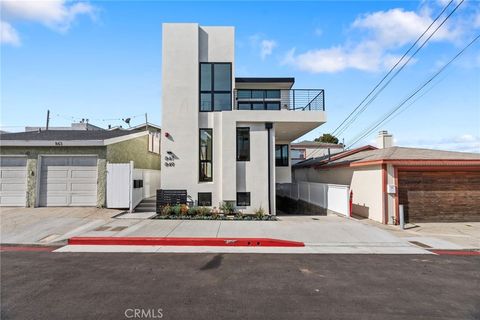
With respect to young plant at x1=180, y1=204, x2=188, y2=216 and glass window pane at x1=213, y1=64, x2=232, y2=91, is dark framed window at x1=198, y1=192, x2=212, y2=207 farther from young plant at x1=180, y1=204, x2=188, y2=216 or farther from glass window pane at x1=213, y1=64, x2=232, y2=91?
glass window pane at x1=213, y1=64, x2=232, y2=91

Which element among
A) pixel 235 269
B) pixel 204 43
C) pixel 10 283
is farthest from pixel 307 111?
pixel 10 283

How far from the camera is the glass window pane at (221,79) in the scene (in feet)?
45.6

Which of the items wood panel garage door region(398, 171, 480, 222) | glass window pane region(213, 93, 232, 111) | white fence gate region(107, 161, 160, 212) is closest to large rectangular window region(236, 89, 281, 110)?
glass window pane region(213, 93, 232, 111)

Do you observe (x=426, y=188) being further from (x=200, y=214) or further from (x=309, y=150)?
(x=309, y=150)

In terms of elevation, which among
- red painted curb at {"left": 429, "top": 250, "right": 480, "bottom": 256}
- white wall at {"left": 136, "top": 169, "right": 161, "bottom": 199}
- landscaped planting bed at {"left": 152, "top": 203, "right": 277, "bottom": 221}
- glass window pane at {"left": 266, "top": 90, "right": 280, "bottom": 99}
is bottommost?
red painted curb at {"left": 429, "top": 250, "right": 480, "bottom": 256}

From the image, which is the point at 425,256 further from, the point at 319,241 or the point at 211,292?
the point at 211,292

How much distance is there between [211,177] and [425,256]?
9.01 m

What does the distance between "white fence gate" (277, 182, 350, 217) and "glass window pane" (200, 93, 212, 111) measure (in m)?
7.37

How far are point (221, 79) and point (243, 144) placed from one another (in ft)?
11.4

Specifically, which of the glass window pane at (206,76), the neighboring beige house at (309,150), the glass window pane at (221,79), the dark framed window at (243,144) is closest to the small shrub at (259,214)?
the dark framed window at (243,144)

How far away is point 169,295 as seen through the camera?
4828mm

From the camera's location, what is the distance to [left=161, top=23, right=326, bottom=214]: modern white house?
520 inches

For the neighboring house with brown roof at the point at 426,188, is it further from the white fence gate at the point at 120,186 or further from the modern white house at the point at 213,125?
the white fence gate at the point at 120,186

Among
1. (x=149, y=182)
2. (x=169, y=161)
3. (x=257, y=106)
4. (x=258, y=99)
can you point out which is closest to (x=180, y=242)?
(x=169, y=161)
